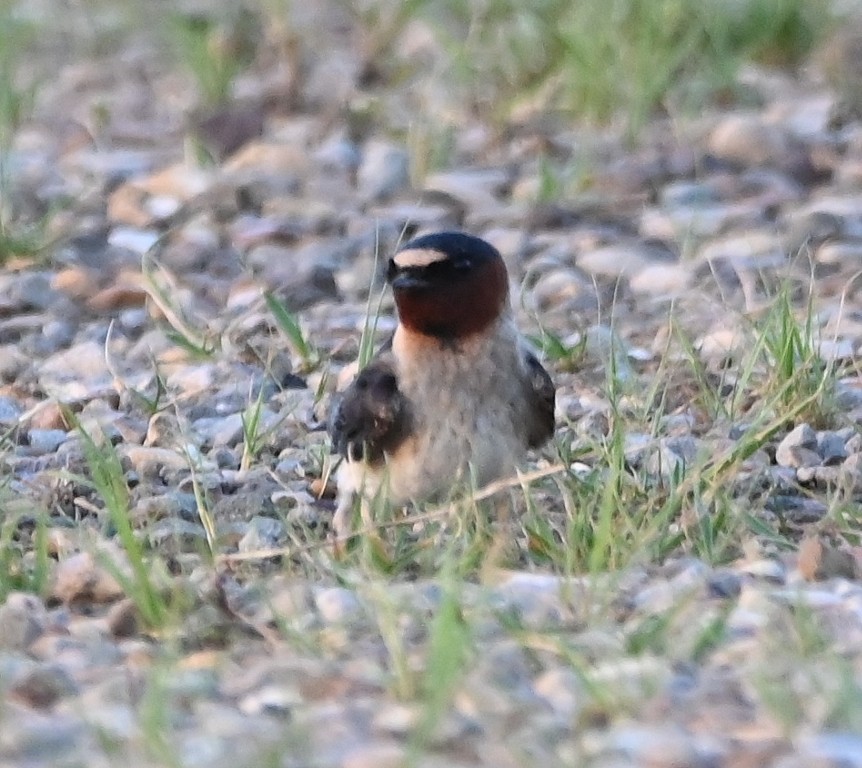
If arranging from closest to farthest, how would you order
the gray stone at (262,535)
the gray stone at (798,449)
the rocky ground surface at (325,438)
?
the rocky ground surface at (325,438) → the gray stone at (262,535) → the gray stone at (798,449)

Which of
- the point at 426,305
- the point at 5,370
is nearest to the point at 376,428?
the point at 426,305

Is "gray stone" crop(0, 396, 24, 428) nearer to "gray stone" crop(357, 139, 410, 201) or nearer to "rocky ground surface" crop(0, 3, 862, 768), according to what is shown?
"rocky ground surface" crop(0, 3, 862, 768)

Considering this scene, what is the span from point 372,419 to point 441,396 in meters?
0.19

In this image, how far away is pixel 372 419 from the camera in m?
5.56

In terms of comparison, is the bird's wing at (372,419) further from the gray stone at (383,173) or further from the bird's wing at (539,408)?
the gray stone at (383,173)

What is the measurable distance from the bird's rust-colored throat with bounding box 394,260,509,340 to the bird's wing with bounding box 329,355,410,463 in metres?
0.17

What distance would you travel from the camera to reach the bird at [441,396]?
219 inches

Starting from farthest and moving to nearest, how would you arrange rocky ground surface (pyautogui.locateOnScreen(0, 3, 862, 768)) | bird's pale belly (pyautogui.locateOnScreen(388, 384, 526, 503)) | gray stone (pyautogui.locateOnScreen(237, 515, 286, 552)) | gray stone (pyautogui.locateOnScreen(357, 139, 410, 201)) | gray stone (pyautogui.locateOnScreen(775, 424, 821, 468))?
gray stone (pyautogui.locateOnScreen(357, 139, 410, 201)), gray stone (pyautogui.locateOnScreen(775, 424, 821, 468)), bird's pale belly (pyautogui.locateOnScreen(388, 384, 526, 503)), gray stone (pyautogui.locateOnScreen(237, 515, 286, 552)), rocky ground surface (pyautogui.locateOnScreen(0, 3, 862, 768))

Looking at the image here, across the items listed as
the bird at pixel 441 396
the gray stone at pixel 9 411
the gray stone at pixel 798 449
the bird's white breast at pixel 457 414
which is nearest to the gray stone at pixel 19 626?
the bird at pixel 441 396

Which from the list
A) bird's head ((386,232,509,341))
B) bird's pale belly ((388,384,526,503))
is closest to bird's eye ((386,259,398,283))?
bird's head ((386,232,509,341))

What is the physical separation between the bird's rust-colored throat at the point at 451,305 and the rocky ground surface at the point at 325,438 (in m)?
0.49

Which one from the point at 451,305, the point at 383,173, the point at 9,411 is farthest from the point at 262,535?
the point at 383,173

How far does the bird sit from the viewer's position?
5.56 meters

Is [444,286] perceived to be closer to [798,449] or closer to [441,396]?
[441,396]
